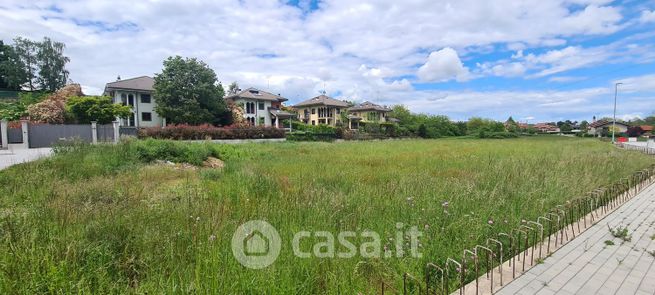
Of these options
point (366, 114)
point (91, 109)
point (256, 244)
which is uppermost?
point (366, 114)

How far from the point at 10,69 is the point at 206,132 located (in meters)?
42.1

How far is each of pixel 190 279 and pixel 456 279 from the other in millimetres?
2529

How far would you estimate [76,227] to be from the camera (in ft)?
11.1

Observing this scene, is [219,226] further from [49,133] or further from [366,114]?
[366,114]

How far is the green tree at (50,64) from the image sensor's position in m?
48.6

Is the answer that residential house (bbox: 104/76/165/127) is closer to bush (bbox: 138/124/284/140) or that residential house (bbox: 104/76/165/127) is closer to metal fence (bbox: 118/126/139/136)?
metal fence (bbox: 118/126/139/136)

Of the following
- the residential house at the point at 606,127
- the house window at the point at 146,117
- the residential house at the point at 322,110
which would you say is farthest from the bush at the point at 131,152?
the residential house at the point at 606,127

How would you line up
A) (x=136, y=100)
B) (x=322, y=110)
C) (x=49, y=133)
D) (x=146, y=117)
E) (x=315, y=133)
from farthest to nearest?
(x=322, y=110) < (x=315, y=133) < (x=146, y=117) < (x=136, y=100) < (x=49, y=133)

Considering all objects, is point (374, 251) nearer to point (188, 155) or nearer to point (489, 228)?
point (489, 228)

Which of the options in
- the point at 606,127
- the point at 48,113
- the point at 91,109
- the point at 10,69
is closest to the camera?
the point at 91,109

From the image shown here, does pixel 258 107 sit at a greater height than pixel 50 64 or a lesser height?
lesser

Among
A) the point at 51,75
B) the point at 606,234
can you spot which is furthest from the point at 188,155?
the point at 51,75

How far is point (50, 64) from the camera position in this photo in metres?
49.3

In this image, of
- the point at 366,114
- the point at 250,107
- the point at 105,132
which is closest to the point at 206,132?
the point at 105,132
